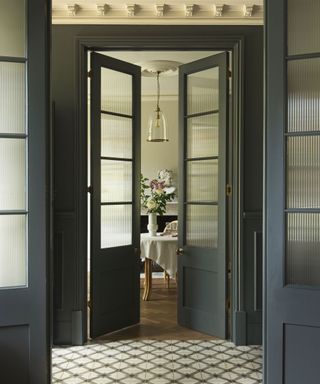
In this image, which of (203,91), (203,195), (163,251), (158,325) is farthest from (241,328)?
(203,91)

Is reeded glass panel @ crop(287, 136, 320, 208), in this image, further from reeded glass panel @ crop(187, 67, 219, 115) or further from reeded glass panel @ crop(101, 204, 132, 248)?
reeded glass panel @ crop(101, 204, 132, 248)

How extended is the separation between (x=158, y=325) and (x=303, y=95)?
317cm

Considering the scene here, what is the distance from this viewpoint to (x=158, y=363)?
368cm

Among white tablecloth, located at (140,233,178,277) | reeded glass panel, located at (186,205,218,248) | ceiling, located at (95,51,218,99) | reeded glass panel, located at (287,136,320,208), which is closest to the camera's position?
reeded glass panel, located at (287,136,320,208)

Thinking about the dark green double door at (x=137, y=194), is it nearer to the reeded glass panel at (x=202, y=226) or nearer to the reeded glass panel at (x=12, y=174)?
the reeded glass panel at (x=202, y=226)

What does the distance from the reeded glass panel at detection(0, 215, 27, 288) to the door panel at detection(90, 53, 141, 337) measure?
6.22 feet

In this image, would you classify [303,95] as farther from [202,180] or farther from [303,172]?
[202,180]

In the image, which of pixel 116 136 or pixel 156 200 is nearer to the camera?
pixel 116 136

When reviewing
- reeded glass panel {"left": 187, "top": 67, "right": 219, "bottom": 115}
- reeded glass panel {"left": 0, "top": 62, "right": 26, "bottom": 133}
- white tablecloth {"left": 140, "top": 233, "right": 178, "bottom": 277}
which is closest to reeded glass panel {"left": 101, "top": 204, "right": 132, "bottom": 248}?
white tablecloth {"left": 140, "top": 233, "right": 178, "bottom": 277}

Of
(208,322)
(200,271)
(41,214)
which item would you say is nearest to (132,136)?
(200,271)

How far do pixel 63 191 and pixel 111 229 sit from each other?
0.64 metres

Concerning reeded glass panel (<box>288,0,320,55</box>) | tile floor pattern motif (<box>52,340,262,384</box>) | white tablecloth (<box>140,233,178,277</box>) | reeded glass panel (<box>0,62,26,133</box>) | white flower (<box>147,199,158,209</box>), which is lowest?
tile floor pattern motif (<box>52,340,262,384</box>)

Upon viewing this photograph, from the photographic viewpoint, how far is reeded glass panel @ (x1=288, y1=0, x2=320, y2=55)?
233 centimetres

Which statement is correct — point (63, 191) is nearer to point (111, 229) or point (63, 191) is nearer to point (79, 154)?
point (79, 154)
